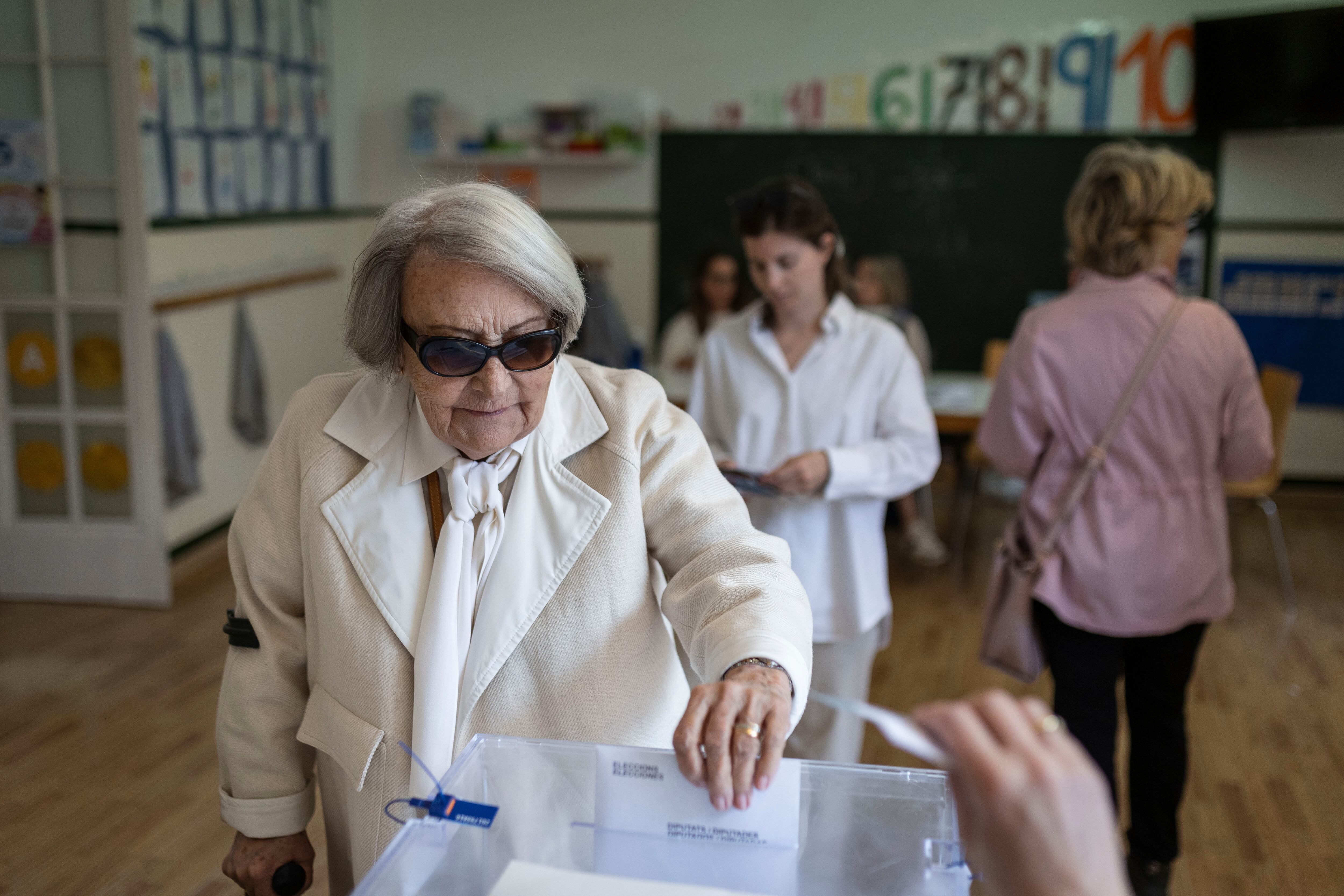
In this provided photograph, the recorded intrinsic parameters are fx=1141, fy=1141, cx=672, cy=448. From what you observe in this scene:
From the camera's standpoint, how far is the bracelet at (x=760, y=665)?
1.04 meters

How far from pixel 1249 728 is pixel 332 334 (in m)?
4.62

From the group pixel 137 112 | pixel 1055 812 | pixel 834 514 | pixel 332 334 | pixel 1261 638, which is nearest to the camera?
pixel 1055 812

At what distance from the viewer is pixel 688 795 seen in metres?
0.92

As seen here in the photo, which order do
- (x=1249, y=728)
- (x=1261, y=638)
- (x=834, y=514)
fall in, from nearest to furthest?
(x=834, y=514) < (x=1249, y=728) < (x=1261, y=638)

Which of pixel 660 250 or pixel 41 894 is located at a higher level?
pixel 660 250

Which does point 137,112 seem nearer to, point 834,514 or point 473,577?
point 834,514

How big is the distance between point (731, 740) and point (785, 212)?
152cm

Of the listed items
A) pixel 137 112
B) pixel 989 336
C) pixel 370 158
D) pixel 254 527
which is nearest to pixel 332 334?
pixel 370 158

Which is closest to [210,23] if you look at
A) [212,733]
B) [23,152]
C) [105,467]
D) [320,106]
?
[23,152]

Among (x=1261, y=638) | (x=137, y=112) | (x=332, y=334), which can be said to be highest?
(x=137, y=112)

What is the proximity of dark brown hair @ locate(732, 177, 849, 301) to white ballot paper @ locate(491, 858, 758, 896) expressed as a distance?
1.60 m

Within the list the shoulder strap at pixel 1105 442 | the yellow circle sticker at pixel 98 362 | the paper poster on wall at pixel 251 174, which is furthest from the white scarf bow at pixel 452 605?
the paper poster on wall at pixel 251 174

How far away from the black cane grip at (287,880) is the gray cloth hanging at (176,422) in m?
3.20

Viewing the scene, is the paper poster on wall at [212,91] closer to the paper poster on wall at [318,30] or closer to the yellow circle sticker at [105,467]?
the paper poster on wall at [318,30]
